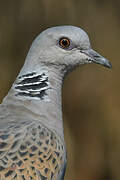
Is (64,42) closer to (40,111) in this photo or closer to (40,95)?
(40,95)

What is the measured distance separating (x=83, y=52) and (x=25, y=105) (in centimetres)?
64

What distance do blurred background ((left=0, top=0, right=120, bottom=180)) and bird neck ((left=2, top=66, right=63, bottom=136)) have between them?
3321mm

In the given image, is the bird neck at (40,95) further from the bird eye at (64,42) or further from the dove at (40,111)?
the bird eye at (64,42)

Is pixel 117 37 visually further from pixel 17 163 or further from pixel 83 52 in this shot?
pixel 17 163

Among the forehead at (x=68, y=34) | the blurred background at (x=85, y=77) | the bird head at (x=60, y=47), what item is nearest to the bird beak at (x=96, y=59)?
the bird head at (x=60, y=47)

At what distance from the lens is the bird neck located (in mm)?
4398

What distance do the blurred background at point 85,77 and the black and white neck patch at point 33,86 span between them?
3.36 m

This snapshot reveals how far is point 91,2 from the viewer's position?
8.02 metres

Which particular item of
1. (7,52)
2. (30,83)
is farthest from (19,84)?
(7,52)

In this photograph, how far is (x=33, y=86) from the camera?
448 centimetres

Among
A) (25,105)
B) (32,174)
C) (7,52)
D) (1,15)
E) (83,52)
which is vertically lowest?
(32,174)

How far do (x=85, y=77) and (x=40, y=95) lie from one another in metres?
3.43

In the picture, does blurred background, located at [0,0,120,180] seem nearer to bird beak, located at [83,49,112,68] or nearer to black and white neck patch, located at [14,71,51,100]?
bird beak, located at [83,49,112,68]

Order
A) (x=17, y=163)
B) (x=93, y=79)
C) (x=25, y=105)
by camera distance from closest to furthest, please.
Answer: (x=17, y=163)
(x=25, y=105)
(x=93, y=79)
